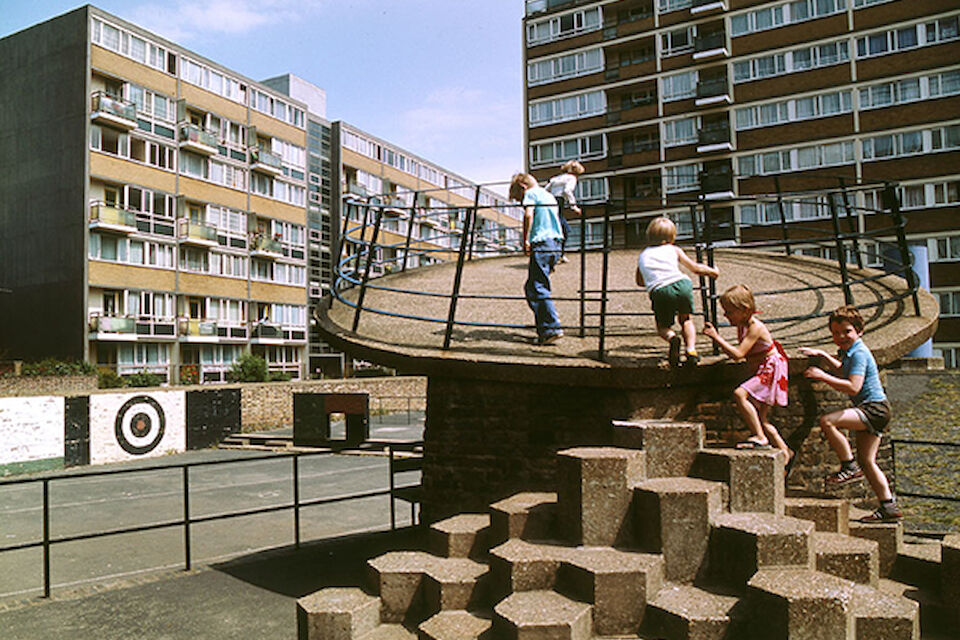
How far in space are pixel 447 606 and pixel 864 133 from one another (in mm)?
43396

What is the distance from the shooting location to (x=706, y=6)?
149ft

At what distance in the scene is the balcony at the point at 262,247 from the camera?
48.2 meters

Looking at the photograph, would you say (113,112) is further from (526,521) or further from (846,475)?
(846,475)

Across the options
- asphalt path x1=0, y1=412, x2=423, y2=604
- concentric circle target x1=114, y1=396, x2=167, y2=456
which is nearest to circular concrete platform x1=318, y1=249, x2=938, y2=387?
asphalt path x1=0, y1=412, x2=423, y2=604

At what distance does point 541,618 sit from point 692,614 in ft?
2.68

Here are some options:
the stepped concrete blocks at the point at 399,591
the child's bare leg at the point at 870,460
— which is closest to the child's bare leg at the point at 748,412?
the child's bare leg at the point at 870,460

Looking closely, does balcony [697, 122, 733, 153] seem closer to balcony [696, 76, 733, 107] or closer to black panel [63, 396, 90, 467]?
balcony [696, 76, 733, 107]

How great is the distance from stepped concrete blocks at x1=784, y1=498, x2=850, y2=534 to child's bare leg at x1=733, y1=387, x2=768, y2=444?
522 millimetres

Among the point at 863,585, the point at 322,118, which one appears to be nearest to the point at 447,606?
the point at 863,585

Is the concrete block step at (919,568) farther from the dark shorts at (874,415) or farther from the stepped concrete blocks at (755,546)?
the stepped concrete blocks at (755,546)

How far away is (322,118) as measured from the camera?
201ft

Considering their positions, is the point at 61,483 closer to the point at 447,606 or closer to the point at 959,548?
the point at 447,606

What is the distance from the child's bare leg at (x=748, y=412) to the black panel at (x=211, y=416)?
23.5 meters

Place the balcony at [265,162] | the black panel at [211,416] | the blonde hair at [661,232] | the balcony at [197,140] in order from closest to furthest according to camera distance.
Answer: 1. the blonde hair at [661,232]
2. the black panel at [211,416]
3. the balcony at [197,140]
4. the balcony at [265,162]
